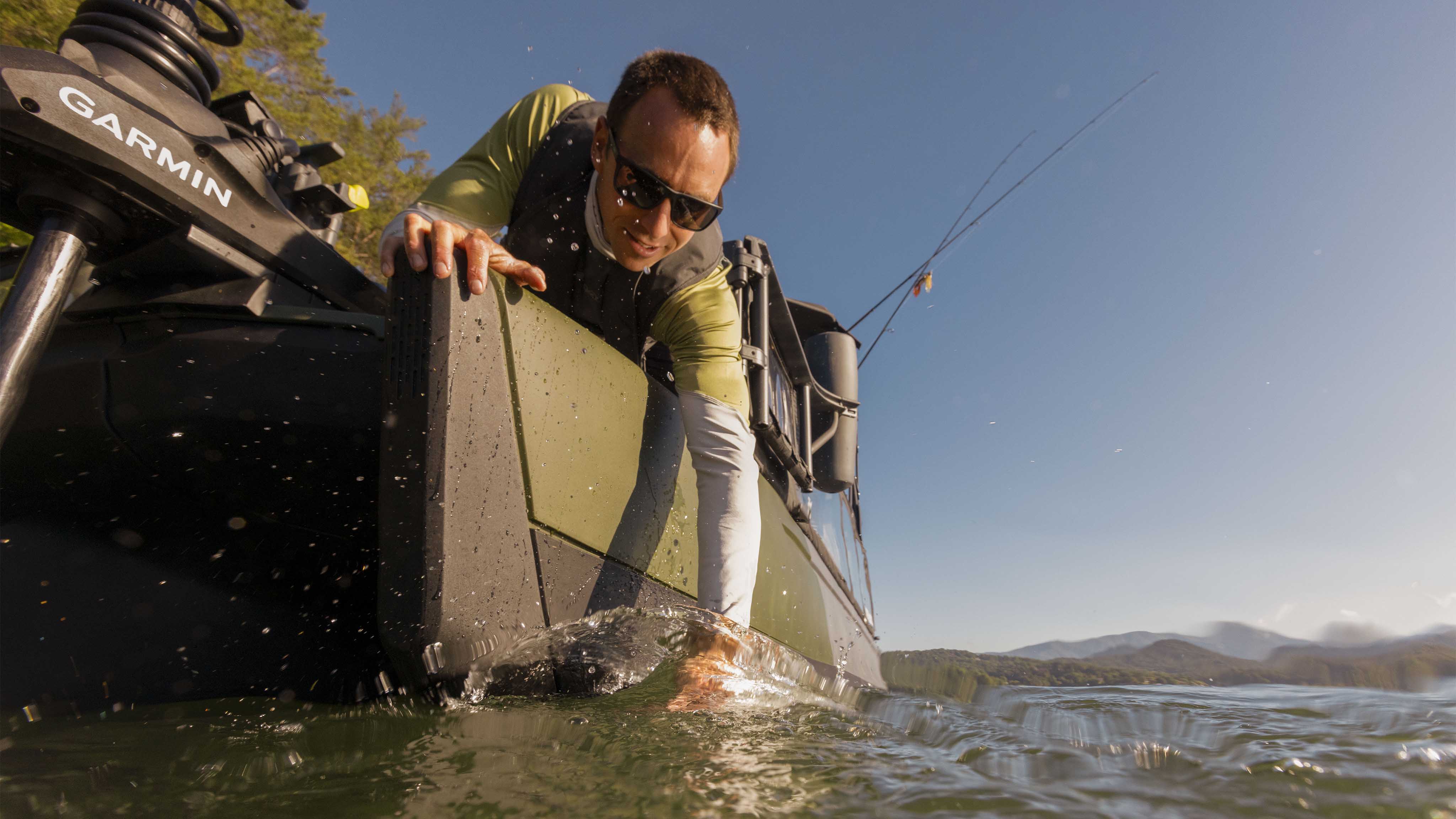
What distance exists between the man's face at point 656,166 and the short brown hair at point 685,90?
0.6 inches

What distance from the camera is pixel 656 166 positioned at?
1719 millimetres

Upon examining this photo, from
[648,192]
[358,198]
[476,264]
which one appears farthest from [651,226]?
[358,198]

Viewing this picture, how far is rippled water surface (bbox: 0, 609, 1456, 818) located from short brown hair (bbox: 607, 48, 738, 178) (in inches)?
52.4

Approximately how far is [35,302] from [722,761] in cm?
146

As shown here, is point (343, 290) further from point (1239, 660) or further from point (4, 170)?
point (1239, 660)

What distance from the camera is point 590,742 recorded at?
94cm

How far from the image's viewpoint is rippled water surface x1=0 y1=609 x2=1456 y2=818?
0.67m

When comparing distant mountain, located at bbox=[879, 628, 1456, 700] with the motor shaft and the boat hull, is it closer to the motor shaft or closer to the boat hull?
the boat hull

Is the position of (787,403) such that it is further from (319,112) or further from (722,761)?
(319,112)

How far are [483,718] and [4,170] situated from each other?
1319mm

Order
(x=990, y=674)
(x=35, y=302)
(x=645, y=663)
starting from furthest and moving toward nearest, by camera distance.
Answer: (x=990, y=674)
(x=645, y=663)
(x=35, y=302)

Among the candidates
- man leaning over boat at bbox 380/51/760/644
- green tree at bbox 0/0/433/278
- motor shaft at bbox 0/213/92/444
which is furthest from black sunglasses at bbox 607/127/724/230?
green tree at bbox 0/0/433/278

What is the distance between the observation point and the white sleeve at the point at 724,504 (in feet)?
5.44

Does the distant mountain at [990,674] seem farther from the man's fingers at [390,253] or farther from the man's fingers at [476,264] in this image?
the man's fingers at [390,253]
